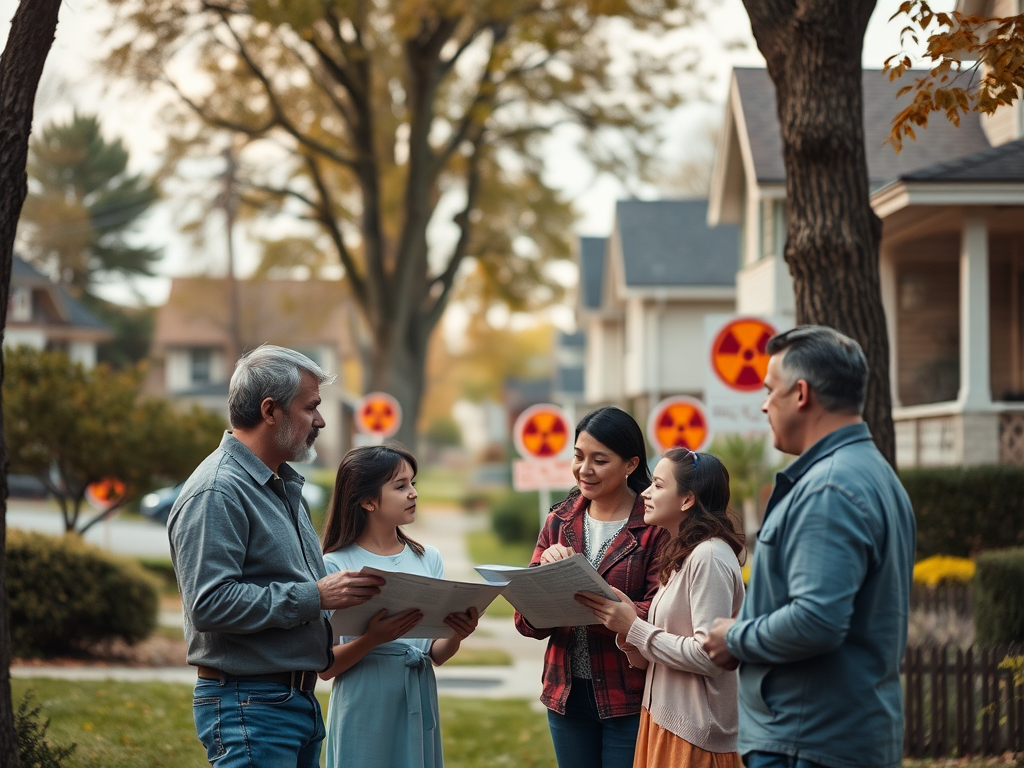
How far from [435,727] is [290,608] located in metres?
1.20

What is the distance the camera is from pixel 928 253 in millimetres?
19453

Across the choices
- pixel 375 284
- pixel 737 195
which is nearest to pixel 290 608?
pixel 737 195

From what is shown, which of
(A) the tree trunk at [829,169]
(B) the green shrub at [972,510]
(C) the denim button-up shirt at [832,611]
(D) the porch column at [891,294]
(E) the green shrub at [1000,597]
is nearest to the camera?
(C) the denim button-up shirt at [832,611]

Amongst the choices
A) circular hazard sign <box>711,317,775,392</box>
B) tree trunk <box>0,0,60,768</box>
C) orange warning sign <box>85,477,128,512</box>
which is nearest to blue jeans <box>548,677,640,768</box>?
tree trunk <box>0,0,60,768</box>

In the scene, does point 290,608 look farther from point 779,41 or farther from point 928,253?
point 928,253

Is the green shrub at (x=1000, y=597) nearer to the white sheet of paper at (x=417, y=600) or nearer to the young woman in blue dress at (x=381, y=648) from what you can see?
the young woman in blue dress at (x=381, y=648)

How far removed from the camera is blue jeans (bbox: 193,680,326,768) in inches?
151

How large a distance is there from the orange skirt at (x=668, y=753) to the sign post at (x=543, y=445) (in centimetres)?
1017

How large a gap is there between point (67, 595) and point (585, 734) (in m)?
9.32

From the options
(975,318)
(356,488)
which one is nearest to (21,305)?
(975,318)

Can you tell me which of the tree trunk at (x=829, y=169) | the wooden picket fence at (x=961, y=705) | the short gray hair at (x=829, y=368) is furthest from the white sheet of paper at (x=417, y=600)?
the wooden picket fence at (x=961, y=705)

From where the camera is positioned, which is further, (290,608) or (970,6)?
(970,6)

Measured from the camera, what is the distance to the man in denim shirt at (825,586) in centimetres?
319

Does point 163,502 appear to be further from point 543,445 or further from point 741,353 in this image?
point 741,353
